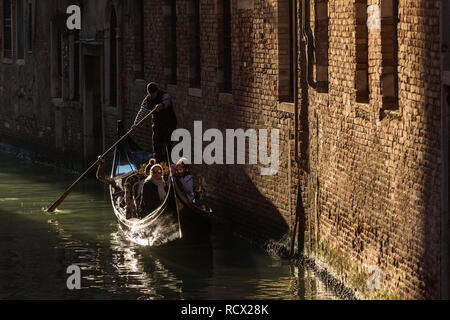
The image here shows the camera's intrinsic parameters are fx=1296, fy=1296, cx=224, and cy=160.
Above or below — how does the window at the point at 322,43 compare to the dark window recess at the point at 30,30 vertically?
below

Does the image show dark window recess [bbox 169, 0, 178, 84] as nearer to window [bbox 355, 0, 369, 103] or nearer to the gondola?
the gondola

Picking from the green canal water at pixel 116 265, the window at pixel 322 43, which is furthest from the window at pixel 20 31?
the window at pixel 322 43

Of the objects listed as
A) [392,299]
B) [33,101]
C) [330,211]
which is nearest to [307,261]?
[330,211]

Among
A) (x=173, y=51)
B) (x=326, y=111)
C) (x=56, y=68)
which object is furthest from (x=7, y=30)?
(x=326, y=111)

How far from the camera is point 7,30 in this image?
28344 mm

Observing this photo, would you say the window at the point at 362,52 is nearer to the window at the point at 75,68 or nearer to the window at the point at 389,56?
the window at the point at 389,56

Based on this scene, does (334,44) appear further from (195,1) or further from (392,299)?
(195,1)

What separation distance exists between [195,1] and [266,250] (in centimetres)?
484

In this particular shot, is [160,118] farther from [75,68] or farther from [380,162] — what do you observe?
[75,68]

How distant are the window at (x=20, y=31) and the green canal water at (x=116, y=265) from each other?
899cm

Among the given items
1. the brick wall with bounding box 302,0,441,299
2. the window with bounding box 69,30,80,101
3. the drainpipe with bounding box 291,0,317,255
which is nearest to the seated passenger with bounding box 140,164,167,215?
the drainpipe with bounding box 291,0,317,255

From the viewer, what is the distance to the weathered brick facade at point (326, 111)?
9.88 meters

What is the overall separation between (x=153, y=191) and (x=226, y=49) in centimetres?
234

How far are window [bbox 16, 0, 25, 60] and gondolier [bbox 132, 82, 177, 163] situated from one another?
34.6 ft
